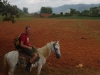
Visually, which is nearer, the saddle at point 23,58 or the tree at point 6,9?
the saddle at point 23,58

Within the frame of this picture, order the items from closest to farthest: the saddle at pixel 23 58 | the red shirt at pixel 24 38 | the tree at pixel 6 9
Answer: the red shirt at pixel 24 38, the saddle at pixel 23 58, the tree at pixel 6 9

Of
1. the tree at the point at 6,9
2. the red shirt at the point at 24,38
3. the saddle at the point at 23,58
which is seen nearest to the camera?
the red shirt at the point at 24,38

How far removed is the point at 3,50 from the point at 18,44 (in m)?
4.27

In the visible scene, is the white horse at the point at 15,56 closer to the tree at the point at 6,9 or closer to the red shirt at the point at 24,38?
the red shirt at the point at 24,38

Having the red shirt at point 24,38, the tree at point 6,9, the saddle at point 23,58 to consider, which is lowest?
the saddle at point 23,58

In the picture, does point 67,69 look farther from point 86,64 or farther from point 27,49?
point 27,49

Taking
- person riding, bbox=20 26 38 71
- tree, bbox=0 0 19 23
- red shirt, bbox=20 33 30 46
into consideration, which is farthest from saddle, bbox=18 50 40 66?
tree, bbox=0 0 19 23

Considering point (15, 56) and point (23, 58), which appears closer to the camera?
point (15, 56)

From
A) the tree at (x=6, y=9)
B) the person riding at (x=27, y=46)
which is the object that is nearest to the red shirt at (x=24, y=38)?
the person riding at (x=27, y=46)

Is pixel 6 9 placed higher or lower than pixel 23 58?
higher

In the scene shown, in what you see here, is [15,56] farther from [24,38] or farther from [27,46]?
[24,38]

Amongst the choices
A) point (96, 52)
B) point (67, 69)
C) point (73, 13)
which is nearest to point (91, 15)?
point (73, 13)

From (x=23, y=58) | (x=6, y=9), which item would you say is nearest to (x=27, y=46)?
(x=23, y=58)

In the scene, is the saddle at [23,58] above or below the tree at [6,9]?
below
